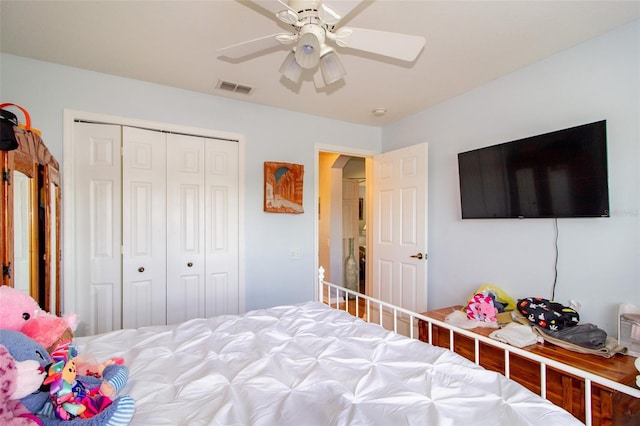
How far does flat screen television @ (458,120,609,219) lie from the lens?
5.88 ft

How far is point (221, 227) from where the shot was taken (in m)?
2.80

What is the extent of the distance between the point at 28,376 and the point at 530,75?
9.99 feet

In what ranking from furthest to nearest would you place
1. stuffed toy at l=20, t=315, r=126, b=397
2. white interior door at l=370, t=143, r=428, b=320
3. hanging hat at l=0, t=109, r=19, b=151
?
white interior door at l=370, t=143, r=428, b=320 → hanging hat at l=0, t=109, r=19, b=151 → stuffed toy at l=20, t=315, r=126, b=397

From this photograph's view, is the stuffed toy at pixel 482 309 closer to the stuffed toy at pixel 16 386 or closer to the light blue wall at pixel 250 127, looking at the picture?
the light blue wall at pixel 250 127

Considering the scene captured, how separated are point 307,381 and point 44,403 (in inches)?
30.0

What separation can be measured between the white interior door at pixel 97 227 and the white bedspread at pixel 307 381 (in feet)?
3.32

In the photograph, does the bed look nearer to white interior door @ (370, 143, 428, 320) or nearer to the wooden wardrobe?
the wooden wardrobe

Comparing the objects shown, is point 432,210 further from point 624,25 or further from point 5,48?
point 5,48

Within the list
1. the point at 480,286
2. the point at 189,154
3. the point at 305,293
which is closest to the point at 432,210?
the point at 480,286

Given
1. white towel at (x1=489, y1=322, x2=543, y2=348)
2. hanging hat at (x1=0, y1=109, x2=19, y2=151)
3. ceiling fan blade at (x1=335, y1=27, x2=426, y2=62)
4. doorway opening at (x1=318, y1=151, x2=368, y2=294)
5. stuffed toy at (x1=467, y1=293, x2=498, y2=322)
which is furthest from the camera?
doorway opening at (x1=318, y1=151, x2=368, y2=294)

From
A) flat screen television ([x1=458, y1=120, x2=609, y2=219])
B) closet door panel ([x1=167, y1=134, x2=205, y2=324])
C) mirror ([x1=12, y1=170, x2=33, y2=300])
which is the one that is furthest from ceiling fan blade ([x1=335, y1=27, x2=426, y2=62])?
closet door panel ([x1=167, y1=134, x2=205, y2=324])

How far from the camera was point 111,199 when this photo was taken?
2396 millimetres

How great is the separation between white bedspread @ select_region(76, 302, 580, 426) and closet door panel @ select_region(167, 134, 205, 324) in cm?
103

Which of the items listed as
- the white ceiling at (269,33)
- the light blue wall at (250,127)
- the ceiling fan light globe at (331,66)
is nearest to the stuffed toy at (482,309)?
the light blue wall at (250,127)
